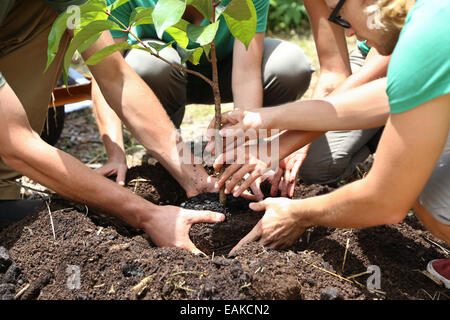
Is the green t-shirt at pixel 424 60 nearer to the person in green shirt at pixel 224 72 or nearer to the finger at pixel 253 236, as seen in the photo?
the finger at pixel 253 236

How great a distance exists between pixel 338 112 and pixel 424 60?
45 cm

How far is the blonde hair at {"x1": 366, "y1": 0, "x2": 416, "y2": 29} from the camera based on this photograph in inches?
47.0

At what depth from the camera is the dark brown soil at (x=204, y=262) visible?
1337 mm

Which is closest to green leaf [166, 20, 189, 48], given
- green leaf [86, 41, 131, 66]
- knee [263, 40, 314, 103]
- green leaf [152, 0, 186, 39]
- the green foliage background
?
green leaf [86, 41, 131, 66]

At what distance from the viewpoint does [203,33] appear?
1191 mm

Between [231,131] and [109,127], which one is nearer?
[231,131]

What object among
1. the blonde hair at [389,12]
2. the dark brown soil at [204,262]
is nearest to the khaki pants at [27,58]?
the dark brown soil at [204,262]

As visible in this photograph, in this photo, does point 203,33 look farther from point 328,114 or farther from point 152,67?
point 152,67

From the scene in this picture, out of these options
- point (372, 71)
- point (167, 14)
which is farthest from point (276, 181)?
point (167, 14)

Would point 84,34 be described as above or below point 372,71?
above

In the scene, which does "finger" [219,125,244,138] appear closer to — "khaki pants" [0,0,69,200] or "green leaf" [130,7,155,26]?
"green leaf" [130,7,155,26]

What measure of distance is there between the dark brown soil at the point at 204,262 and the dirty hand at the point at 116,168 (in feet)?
0.90

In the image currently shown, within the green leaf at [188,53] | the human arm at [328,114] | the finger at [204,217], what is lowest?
the finger at [204,217]

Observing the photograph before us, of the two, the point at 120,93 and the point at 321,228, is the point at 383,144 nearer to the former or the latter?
the point at 321,228
